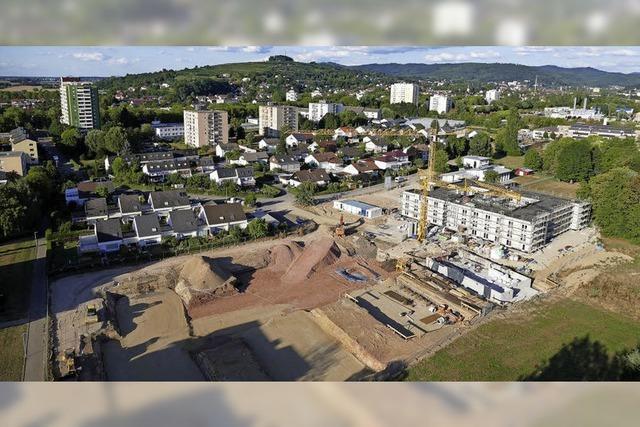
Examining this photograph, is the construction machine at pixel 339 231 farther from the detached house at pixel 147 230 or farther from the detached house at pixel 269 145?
the detached house at pixel 269 145

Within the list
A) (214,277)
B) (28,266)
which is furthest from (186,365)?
(28,266)

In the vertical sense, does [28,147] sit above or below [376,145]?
above


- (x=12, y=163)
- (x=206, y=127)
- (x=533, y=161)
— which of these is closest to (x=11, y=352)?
(x=12, y=163)

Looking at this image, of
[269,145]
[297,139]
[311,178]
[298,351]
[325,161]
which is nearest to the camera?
[298,351]

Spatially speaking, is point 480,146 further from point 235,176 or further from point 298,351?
point 298,351

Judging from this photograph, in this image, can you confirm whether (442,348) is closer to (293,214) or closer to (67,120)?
(293,214)

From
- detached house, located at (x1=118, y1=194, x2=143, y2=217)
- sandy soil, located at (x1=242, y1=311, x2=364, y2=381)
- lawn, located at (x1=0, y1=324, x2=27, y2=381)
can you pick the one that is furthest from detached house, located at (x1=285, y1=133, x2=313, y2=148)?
lawn, located at (x1=0, y1=324, x2=27, y2=381)

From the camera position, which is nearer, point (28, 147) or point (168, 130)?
point (28, 147)
